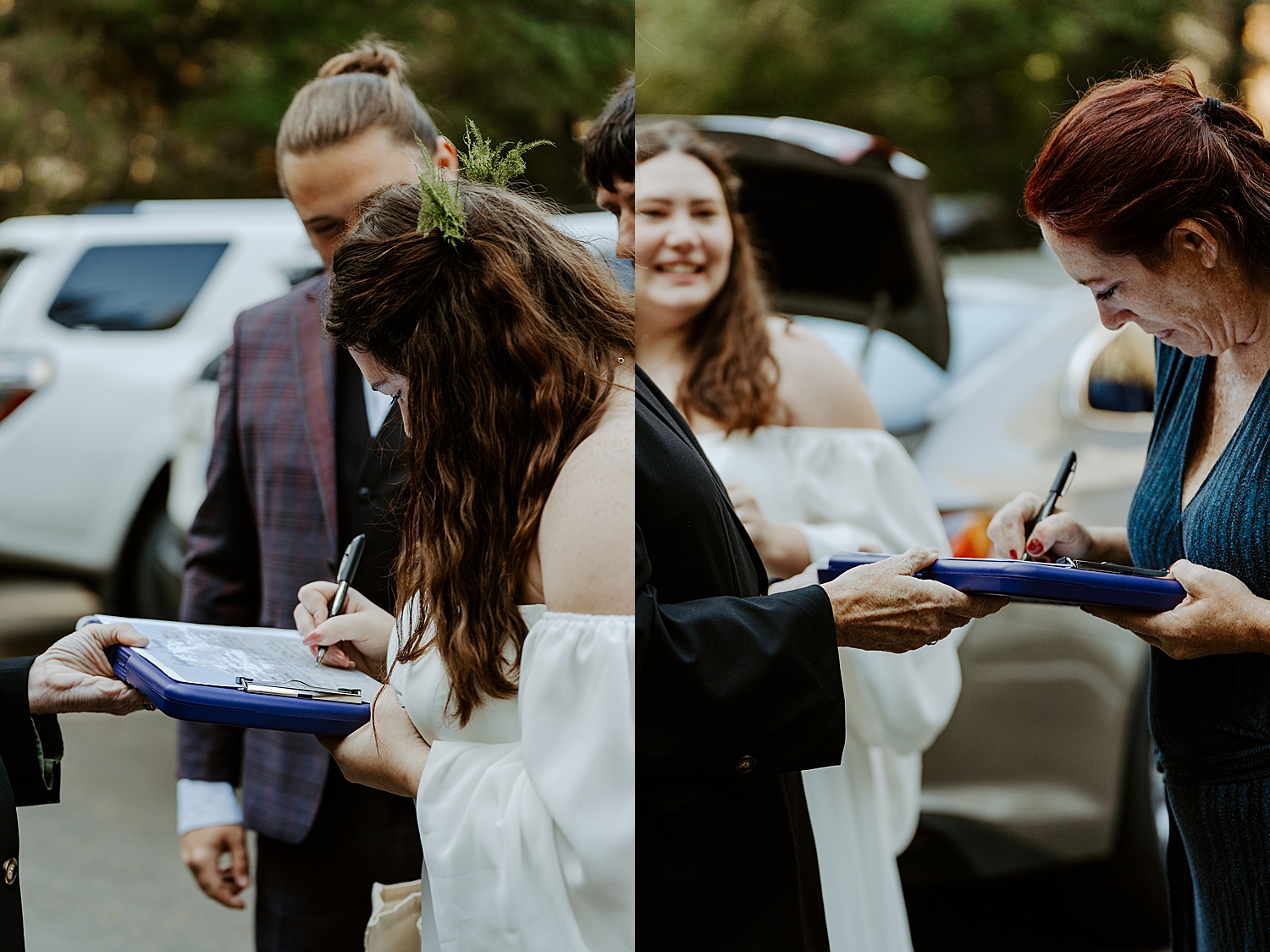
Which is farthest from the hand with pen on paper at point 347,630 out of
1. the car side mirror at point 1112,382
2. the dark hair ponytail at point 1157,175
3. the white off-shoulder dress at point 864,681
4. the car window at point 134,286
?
the car window at point 134,286

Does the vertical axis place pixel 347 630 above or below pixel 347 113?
below

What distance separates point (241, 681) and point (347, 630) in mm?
248

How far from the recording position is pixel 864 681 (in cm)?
238

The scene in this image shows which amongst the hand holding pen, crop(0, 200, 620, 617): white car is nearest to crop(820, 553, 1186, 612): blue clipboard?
the hand holding pen

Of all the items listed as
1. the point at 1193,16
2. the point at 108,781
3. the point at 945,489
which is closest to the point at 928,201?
the point at 945,489

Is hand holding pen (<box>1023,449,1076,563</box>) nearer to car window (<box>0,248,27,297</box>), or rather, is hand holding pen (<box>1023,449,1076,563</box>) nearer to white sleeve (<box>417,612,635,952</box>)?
white sleeve (<box>417,612,635,952</box>)

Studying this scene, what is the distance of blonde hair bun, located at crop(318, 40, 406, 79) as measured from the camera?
7.27 ft

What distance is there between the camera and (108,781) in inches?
201

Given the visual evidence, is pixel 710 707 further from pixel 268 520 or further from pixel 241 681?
pixel 268 520

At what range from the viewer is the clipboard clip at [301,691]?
59.4 inches

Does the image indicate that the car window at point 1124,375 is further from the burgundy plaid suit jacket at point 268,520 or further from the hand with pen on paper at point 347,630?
the hand with pen on paper at point 347,630

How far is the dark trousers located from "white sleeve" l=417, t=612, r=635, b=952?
0.69m

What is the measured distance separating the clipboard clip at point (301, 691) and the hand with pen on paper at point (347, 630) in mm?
147

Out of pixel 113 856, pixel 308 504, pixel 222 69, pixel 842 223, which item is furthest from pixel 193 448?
pixel 222 69
